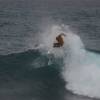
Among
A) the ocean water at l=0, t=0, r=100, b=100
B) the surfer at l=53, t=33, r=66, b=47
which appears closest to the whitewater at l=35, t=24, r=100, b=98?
the ocean water at l=0, t=0, r=100, b=100

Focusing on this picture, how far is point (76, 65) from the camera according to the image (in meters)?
37.2

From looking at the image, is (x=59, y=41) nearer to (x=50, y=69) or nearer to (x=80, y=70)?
(x=50, y=69)

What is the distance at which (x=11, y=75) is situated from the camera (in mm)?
37156

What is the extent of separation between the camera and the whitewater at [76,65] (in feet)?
114

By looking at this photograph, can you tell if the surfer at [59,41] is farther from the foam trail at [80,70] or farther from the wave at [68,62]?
the foam trail at [80,70]

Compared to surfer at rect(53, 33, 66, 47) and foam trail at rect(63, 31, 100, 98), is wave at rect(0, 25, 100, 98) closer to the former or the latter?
foam trail at rect(63, 31, 100, 98)

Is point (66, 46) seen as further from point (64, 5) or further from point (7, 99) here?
point (64, 5)

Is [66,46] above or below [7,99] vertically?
above

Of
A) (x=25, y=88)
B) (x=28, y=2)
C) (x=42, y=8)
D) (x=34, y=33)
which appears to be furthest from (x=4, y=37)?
(x=28, y=2)

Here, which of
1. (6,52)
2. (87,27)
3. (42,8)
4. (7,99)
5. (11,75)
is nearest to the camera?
(7,99)

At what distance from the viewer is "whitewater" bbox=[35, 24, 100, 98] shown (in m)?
34.6

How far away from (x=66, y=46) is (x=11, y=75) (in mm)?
4635

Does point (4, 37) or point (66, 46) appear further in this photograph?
point (4, 37)

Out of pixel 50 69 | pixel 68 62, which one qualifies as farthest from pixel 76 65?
pixel 50 69
